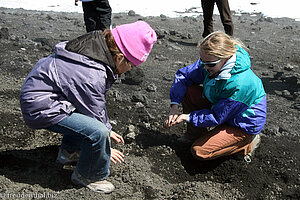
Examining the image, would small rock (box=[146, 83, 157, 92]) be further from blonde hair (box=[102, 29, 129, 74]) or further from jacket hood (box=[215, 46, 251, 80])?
blonde hair (box=[102, 29, 129, 74])

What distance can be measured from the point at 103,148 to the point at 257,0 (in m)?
13.4

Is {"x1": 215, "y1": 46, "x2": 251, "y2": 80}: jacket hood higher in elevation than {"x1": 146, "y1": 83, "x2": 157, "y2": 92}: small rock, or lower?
higher

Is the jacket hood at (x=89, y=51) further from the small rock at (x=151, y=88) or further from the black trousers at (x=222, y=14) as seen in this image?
the black trousers at (x=222, y=14)

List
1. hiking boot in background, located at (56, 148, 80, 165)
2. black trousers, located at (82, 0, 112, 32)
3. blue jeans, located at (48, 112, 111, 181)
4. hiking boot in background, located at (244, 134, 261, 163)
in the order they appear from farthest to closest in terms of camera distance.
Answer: black trousers, located at (82, 0, 112, 32) < hiking boot in background, located at (244, 134, 261, 163) < hiking boot in background, located at (56, 148, 80, 165) < blue jeans, located at (48, 112, 111, 181)

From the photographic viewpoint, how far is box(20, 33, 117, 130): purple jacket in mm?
2215

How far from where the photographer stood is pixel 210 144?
2.87 meters

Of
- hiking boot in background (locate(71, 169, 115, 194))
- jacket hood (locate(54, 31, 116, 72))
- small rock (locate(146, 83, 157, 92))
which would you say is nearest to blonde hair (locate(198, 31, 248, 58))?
jacket hood (locate(54, 31, 116, 72))

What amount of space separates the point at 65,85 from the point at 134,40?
0.56m

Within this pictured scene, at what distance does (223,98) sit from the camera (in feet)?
9.00

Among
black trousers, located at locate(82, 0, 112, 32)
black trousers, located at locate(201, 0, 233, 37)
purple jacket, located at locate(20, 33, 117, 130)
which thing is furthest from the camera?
black trousers, located at locate(201, 0, 233, 37)

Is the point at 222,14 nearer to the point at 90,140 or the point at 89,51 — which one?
the point at 89,51

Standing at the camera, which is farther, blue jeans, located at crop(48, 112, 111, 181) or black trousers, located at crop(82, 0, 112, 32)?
black trousers, located at crop(82, 0, 112, 32)

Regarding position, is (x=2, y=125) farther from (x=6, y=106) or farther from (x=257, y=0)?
(x=257, y=0)

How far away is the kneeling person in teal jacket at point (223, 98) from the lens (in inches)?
104
